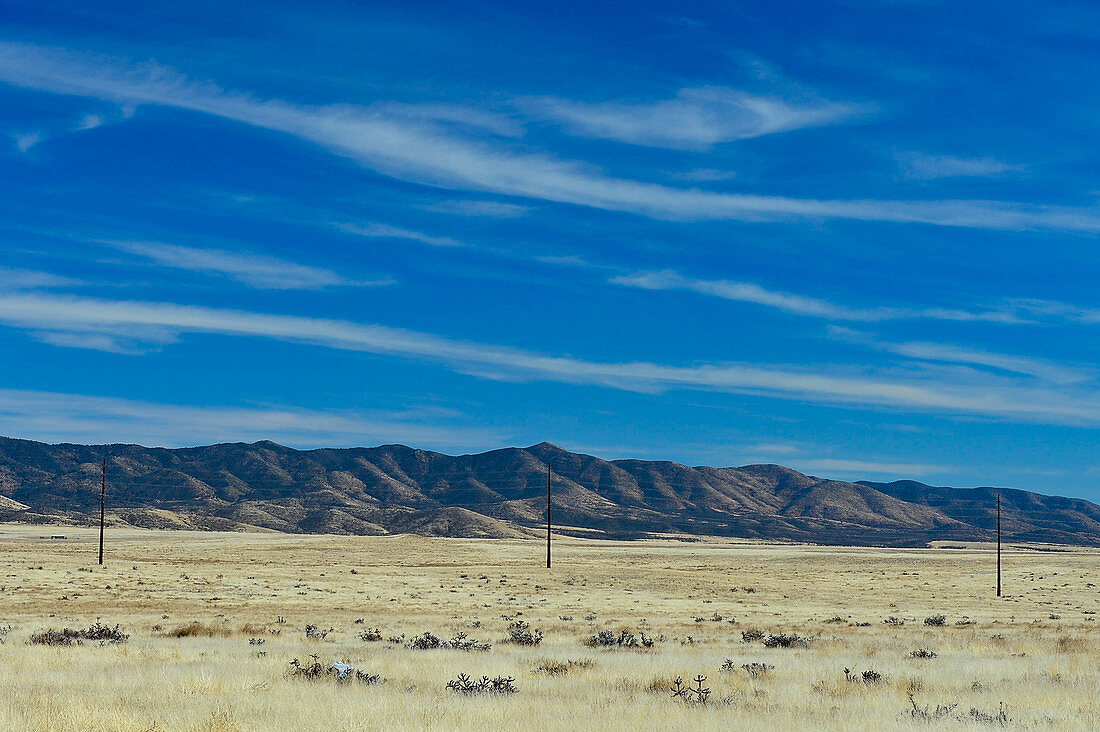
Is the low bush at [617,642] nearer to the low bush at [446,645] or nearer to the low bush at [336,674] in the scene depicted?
the low bush at [446,645]

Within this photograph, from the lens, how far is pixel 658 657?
20.7 m

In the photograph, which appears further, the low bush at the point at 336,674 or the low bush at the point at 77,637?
the low bush at the point at 77,637

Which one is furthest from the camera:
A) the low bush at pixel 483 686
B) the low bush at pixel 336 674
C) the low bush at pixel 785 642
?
the low bush at pixel 785 642

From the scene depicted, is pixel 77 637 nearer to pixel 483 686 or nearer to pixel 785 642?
pixel 483 686

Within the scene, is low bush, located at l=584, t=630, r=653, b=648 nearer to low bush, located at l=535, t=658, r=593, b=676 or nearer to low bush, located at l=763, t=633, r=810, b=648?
low bush, located at l=763, t=633, r=810, b=648

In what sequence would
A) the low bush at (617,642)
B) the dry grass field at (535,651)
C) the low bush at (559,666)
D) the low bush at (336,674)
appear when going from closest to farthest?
1. the dry grass field at (535,651)
2. the low bush at (336,674)
3. the low bush at (559,666)
4. the low bush at (617,642)

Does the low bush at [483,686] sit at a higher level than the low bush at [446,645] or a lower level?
higher

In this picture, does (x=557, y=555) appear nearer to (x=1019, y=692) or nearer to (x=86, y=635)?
(x=86, y=635)

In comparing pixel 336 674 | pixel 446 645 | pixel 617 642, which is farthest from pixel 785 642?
pixel 336 674

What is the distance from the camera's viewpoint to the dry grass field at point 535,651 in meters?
11.6

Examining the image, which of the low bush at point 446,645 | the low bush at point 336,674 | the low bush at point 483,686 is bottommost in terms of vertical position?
the low bush at point 446,645

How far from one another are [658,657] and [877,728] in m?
10.2

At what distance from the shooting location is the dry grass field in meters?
11.6

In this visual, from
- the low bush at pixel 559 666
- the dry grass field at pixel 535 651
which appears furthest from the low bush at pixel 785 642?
the low bush at pixel 559 666
